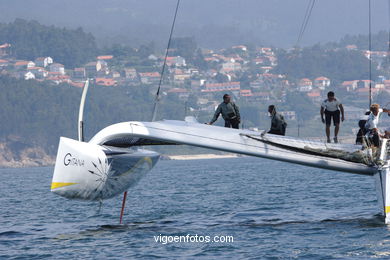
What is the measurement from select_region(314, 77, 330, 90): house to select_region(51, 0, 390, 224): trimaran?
511 feet

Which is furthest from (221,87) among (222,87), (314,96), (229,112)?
(229,112)

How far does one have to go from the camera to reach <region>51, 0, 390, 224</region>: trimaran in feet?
47.4

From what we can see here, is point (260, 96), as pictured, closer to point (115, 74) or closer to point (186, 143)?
point (115, 74)

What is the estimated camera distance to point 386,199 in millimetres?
14672

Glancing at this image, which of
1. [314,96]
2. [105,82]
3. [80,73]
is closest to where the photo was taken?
[314,96]

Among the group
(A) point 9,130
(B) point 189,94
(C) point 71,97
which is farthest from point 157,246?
(B) point 189,94

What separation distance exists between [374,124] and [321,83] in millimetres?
160613

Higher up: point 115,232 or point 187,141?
point 187,141

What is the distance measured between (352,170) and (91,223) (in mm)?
6186

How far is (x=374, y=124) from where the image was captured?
1530 centimetres

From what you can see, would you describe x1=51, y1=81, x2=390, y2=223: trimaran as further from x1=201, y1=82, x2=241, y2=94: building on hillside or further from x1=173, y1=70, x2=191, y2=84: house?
x1=173, y1=70, x2=191, y2=84: house

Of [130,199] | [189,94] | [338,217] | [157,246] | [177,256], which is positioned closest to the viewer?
[177,256]

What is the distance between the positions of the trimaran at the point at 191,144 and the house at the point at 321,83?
156 m

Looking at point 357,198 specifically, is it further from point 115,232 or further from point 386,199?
point 115,232
